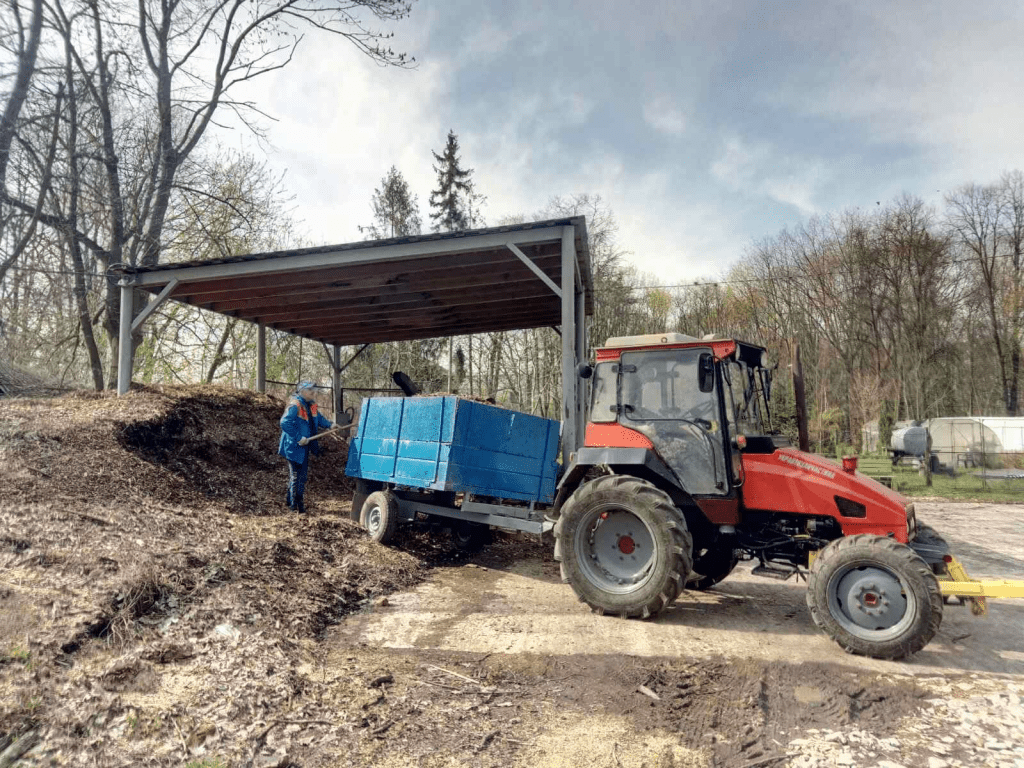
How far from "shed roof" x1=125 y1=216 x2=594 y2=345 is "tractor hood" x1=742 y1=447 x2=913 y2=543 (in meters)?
4.14

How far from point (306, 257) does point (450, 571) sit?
5.21 meters

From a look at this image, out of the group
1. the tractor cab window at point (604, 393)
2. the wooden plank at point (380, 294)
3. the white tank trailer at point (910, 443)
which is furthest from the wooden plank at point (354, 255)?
the white tank trailer at point (910, 443)

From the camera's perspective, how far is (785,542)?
208 inches

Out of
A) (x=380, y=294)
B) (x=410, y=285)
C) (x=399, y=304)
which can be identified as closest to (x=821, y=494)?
(x=410, y=285)

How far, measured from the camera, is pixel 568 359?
328 inches

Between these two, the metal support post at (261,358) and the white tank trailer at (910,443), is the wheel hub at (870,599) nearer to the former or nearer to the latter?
the metal support post at (261,358)

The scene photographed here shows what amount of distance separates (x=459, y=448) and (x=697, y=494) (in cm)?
248

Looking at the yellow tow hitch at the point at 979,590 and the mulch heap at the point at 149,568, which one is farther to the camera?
the yellow tow hitch at the point at 979,590

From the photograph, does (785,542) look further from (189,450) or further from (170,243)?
(170,243)

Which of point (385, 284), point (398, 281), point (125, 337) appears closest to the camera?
point (125, 337)

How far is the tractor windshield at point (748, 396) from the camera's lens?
545 centimetres

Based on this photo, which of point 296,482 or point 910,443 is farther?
point 910,443

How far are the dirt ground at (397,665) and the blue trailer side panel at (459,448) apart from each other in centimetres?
91

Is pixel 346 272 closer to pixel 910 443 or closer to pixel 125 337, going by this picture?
pixel 125 337
